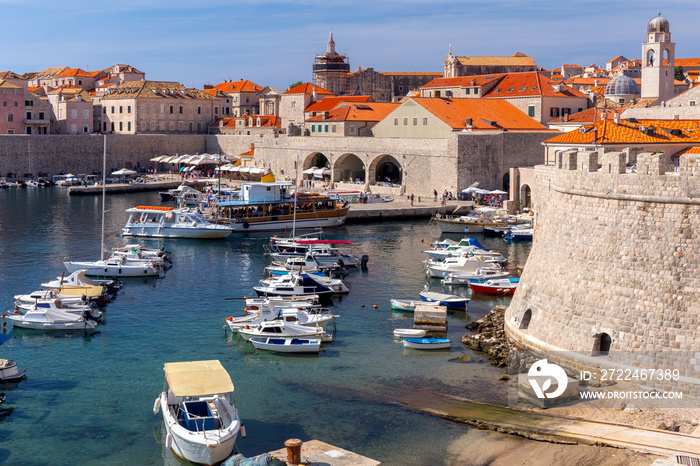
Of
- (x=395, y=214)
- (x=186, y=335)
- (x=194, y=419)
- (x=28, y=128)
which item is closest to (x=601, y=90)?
(x=395, y=214)

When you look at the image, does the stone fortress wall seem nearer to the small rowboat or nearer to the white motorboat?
the small rowboat

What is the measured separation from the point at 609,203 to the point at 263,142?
5244 centimetres

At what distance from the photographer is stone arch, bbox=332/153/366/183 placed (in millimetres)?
60344

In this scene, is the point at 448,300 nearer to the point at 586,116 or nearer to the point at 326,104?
the point at 586,116

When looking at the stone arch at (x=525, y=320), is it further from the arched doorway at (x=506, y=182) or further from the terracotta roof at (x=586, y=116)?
the terracotta roof at (x=586, y=116)

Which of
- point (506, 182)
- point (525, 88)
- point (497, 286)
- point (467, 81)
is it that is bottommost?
point (497, 286)

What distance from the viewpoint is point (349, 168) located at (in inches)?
2430

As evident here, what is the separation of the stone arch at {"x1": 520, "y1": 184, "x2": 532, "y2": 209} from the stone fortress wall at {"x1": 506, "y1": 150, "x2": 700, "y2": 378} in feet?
94.8

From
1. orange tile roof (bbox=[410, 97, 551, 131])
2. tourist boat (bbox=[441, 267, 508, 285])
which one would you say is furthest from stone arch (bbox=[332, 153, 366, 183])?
tourist boat (bbox=[441, 267, 508, 285])

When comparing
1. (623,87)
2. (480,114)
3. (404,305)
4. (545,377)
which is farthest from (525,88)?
(545,377)

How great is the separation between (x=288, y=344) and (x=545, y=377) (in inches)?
284

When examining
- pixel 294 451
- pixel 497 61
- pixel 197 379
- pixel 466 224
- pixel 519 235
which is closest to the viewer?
pixel 294 451

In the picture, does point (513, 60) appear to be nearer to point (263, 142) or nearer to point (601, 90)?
point (601, 90)

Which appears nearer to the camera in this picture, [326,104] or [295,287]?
[295,287]
